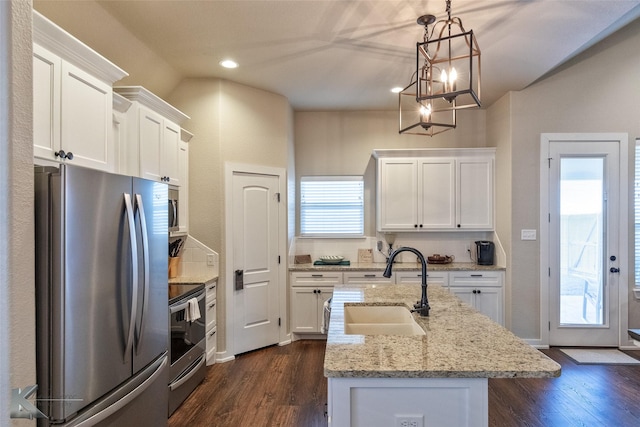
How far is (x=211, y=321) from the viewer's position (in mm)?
3375

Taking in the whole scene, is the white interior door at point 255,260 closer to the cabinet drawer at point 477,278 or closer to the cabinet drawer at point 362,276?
the cabinet drawer at point 362,276

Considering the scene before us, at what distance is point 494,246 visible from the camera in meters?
4.22

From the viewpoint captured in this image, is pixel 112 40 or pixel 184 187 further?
pixel 184 187

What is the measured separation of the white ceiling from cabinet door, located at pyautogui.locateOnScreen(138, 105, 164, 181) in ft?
2.10

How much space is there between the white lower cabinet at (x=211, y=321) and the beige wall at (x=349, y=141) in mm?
1655

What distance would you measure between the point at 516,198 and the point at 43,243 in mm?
4277

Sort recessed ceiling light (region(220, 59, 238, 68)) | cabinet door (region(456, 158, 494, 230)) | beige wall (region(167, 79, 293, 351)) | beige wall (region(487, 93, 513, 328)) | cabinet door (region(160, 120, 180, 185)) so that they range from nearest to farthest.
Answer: cabinet door (region(160, 120, 180, 185)) < recessed ceiling light (region(220, 59, 238, 68)) < beige wall (region(167, 79, 293, 351)) < beige wall (region(487, 93, 513, 328)) < cabinet door (region(456, 158, 494, 230))

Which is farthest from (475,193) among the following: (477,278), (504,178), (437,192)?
(477,278)

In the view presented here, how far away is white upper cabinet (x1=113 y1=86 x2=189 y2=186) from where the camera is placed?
263 cm

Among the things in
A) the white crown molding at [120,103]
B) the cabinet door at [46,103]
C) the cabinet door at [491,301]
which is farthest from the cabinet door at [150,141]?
the cabinet door at [491,301]

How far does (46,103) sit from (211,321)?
239 cm

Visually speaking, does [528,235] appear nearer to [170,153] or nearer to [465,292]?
[465,292]

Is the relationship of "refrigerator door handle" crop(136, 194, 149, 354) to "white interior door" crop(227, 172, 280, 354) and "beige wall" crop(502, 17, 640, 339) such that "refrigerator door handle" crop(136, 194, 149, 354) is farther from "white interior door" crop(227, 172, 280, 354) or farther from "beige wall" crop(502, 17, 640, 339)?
"beige wall" crop(502, 17, 640, 339)

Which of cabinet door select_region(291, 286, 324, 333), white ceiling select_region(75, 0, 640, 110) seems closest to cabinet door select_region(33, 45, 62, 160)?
white ceiling select_region(75, 0, 640, 110)
